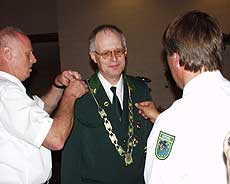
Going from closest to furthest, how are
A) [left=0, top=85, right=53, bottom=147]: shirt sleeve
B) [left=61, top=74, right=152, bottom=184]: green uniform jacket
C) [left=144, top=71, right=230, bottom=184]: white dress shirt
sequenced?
[left=144, top=71, right=230, bottom=184]: white dress shirt, [left=0, top=85, right=53, bottom=147]: shirt sleeve, [left=61, top=74, right=152, bottom=184]: green uniform jacket

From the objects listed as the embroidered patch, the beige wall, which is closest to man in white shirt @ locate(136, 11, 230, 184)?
the embroidered patch

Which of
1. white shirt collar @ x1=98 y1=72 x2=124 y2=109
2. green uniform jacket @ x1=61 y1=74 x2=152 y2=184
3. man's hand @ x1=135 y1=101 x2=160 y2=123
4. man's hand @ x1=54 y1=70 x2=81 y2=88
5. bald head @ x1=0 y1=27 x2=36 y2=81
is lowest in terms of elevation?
green uniform jacket @ x1=61 y1=74 x2=152 y2=184

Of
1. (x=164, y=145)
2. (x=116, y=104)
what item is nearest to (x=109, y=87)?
(x=116, y=104)

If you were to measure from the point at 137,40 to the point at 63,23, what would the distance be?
1.31 metres

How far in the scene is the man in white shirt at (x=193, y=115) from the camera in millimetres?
1267

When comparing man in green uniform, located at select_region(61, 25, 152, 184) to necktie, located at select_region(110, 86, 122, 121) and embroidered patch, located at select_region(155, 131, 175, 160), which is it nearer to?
necktie, located at select_region(110, 86, 122, 121)

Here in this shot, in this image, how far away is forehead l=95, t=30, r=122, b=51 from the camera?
217 cm

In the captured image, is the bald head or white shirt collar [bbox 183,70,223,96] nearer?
white shirt collar [bbox 183,70,223,96]

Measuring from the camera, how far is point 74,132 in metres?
2.11

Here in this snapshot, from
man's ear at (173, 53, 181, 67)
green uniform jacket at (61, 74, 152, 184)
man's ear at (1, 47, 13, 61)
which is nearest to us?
man's ear at (173, 53, 181, 67)

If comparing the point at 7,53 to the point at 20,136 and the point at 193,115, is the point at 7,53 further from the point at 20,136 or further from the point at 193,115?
the point at 193,115

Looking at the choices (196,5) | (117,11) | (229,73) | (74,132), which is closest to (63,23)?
(117,11)

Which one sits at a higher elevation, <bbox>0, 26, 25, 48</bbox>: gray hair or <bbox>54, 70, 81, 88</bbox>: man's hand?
<bbox>0, 26, 25, 48</bbox>: gray hair

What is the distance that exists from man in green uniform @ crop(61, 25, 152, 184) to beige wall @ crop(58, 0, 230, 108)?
343 centimetres
